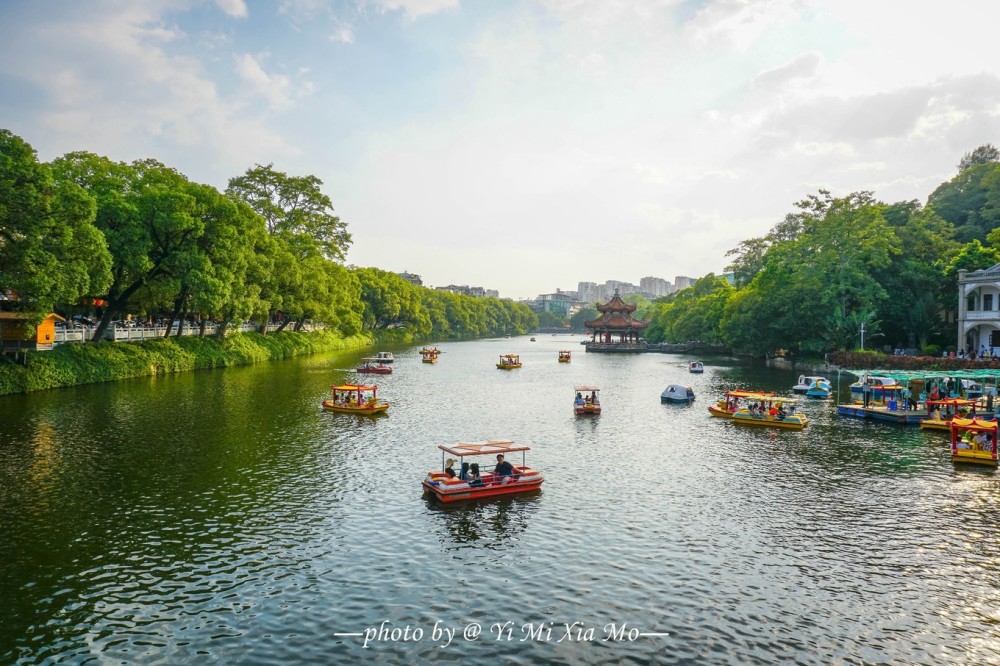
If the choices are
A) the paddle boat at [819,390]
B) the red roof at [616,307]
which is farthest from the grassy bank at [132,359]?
the red roof at [616,307]

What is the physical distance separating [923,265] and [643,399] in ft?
162

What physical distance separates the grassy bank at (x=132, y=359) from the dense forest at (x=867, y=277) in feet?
226

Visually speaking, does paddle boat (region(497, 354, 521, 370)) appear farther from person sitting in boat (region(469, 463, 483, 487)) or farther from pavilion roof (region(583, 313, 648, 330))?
person sitting in boat (region(469, 463, 483, 487))

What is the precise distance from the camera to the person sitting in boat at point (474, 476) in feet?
86.2

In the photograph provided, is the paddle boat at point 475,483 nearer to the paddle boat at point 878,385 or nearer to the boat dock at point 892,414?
the boat dock at point 892,414

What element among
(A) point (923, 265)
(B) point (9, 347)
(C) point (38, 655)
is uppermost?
(A) point (923, 265)

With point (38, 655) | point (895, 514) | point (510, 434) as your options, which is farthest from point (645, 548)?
point (510, 434)

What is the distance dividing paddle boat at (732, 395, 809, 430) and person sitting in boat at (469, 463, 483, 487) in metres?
26.0

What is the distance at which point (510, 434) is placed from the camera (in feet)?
131

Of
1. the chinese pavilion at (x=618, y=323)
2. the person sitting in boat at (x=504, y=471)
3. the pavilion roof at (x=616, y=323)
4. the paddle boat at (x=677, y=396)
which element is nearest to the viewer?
the person sitting in boat at (x=504, y=471)

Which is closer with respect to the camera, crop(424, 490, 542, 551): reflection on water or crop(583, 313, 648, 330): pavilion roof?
crop(424, 490, 542, 551): reflection on water

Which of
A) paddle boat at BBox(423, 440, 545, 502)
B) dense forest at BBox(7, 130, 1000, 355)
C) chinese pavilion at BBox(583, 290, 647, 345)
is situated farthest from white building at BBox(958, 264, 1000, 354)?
chinese pavilion at BBox(583, 290, 647, 345)

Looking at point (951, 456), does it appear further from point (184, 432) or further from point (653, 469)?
point (184, 432)

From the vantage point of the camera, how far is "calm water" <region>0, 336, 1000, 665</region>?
15.3 meters
